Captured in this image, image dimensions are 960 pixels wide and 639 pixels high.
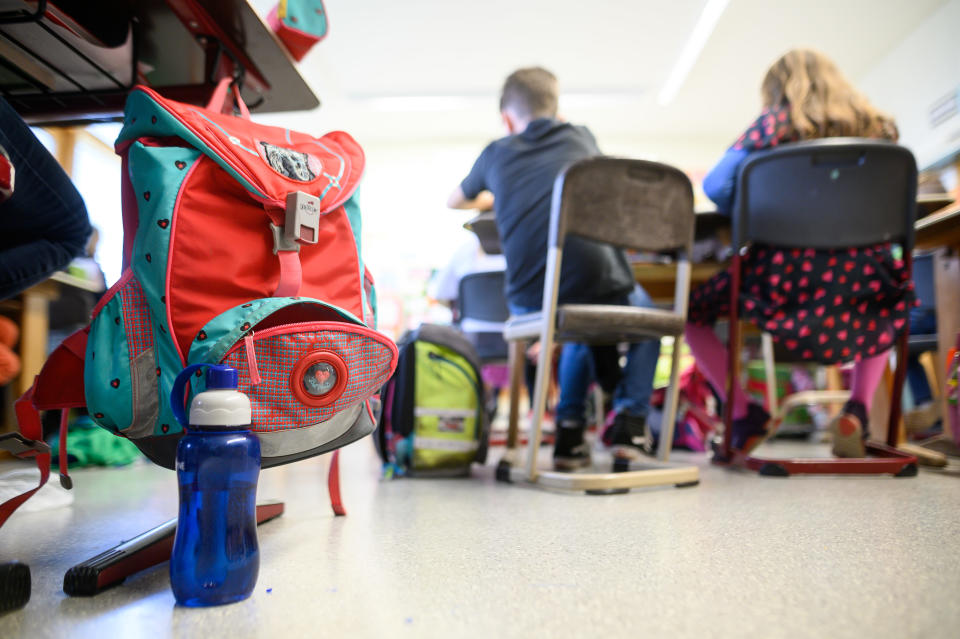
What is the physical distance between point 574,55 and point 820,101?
3.51 meters

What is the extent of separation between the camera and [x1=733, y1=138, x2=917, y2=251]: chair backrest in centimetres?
145

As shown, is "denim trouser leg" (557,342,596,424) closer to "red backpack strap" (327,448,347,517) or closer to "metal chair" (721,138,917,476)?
"metal chair" (721,138,917,476)

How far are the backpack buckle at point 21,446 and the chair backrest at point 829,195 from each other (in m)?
1.51

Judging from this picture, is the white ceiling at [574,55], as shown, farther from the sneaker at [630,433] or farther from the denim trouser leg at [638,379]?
the sneaker at [630,433]

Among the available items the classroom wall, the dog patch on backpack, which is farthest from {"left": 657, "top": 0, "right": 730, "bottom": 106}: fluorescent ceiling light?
the dog patch on backpack

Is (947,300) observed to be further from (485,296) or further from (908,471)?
(485,296)

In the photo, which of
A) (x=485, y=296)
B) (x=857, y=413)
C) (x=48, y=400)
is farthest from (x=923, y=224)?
(x=48, y=400)

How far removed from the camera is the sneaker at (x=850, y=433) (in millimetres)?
1562

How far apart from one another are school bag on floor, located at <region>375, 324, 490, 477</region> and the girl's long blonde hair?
1146 mm

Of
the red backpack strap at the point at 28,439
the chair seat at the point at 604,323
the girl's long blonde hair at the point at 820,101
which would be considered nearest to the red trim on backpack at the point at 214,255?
the red backpack strap at the point at 28,439

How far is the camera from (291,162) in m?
0.78

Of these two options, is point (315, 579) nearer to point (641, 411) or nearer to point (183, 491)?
point (183, 491)

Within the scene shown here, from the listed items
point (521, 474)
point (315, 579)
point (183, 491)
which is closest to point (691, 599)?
point (315, 579)

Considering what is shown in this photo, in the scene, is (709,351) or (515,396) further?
(709,351)
